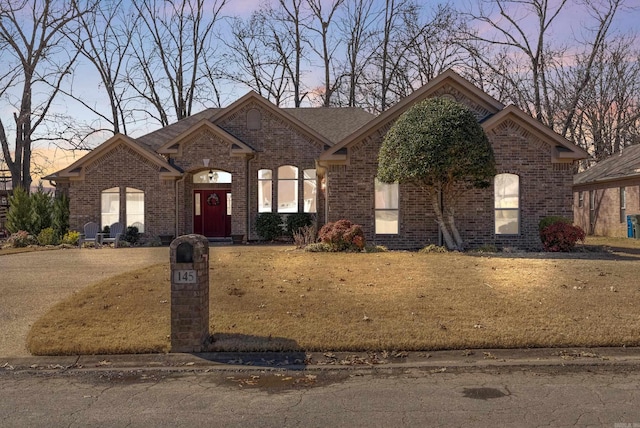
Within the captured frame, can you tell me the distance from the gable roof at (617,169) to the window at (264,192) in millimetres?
17547

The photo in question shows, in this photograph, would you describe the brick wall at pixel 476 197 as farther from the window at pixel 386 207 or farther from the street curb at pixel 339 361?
the street curb at pixel 339 361

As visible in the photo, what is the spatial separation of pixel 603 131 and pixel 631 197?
53.6ft

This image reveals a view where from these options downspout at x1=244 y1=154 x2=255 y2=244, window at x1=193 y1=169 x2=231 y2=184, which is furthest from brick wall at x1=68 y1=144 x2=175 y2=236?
downspout at x1=244 y1=154 x2=255 y2=244

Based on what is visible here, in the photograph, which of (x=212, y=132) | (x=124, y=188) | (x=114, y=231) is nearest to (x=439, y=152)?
(x=212, y=132)

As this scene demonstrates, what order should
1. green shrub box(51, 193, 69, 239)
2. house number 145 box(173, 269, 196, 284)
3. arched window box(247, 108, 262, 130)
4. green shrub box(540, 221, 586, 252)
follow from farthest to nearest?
arched window box(247, 108, 262, 130)
green shrub box(51, 193, 69, 239)
green shrub box(540, 221, 586, 252)
house number 145 box(173, 269, 196, 284)

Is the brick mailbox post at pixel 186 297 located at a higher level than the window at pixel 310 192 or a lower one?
lower

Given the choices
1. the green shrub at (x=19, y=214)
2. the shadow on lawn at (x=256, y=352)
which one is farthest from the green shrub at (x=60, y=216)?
the shadow on lawn at (x=256, y=352)

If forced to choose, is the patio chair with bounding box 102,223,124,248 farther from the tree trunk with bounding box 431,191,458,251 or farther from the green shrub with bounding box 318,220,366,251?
the tree trunk with bounding box 431,191,458,251

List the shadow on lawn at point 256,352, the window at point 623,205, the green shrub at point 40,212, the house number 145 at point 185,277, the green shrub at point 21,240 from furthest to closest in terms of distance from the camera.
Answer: the window at point 623,205, the green shrub at point 40,212, the green shrub at point 21,240, the house number 145 at point 185,277, the shadow on lawn at point 256,352

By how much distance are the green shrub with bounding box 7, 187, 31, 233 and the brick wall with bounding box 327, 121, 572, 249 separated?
14428 millimetres

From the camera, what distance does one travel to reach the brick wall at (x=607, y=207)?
2831 centimetres

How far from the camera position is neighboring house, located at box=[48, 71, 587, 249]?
755 inches

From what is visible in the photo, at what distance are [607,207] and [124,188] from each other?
24.9 metres

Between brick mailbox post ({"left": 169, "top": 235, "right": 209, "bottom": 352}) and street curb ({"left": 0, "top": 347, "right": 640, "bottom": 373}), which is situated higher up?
brick mailbox post ({"left": 169, "top": 235, "right": 209, "bottom": 352})
